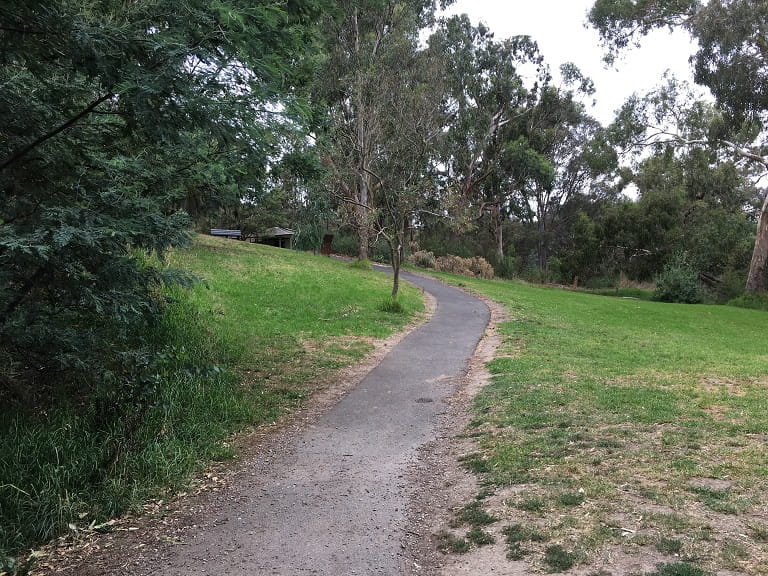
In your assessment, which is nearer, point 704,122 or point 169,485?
point 169,485

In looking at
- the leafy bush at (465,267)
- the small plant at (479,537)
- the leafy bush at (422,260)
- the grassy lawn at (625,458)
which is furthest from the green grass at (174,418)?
the leafy bush at (422,260)

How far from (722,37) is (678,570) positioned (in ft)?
83.4

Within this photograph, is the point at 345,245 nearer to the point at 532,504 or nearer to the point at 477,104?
the point at 477,104

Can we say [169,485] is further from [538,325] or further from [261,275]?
[261,275]

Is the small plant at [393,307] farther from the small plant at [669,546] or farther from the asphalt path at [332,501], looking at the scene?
the small plant at [669,546]

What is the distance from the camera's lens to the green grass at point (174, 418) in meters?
4.21

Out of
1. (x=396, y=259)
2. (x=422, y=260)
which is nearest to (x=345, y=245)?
(x=422, y=260)

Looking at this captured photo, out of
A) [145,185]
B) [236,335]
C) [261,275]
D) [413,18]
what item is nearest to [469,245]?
[413,18]

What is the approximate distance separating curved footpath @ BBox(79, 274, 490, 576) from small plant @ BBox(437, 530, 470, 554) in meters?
0.27

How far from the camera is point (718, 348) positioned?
1366cm

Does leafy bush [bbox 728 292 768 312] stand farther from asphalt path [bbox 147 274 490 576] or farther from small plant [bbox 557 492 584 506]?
small plant [bbox 557 492 584 506]

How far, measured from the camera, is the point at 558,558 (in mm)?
3238

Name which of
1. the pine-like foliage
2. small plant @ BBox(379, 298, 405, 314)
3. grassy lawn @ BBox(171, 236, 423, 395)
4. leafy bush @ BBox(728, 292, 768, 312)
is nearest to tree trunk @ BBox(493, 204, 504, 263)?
leafy bush @ BBox(728, 292, 768, 312)

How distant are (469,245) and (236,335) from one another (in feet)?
131
